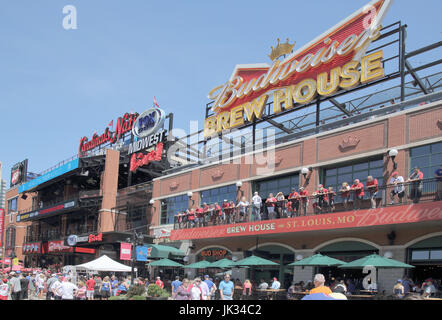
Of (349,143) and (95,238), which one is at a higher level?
(349,143)

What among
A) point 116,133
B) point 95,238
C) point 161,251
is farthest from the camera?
point 116,133

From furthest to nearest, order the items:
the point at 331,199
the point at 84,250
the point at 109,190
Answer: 1. the point at 109,190
2. the point at 84,250
3. the point at 331,199

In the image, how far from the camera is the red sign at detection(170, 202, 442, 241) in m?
17.9

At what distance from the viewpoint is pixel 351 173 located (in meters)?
23.6

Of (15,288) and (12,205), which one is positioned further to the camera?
(12,205)

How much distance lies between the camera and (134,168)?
4159cm

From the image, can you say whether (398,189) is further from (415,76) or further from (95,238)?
(95,238)

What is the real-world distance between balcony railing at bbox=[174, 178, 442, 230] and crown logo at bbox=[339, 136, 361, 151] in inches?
90.9

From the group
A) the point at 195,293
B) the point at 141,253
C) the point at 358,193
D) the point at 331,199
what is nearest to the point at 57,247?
the point at 141,253

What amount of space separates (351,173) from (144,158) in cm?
2123

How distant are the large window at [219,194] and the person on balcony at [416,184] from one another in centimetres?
1233

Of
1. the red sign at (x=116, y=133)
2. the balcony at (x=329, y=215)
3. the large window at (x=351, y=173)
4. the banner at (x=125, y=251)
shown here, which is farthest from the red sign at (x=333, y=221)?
the red sign at (x=116, y=133)

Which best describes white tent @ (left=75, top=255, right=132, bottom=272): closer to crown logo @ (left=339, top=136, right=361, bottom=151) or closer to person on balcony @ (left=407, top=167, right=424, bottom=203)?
crown logo @ (left=339, top=136, right=361, bottom=151)

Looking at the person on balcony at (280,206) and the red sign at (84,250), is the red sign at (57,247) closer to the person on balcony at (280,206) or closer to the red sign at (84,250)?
the red sign at (84,250)
